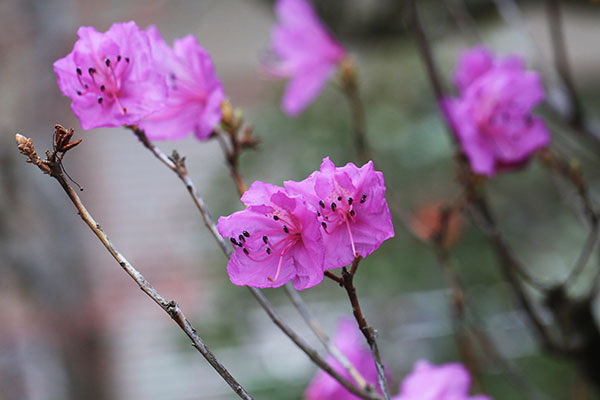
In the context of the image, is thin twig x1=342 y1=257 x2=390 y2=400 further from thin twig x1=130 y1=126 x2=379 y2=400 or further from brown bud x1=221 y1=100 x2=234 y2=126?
brown bud x1=221 y1=100 x2=234 y2=126

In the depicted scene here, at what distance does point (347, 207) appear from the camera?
1.32 ft

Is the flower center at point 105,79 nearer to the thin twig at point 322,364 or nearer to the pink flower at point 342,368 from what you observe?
the thin twig at point 322,364

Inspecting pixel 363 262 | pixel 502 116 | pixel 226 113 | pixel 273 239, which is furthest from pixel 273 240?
pixel 363 262

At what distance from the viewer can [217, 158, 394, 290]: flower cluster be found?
0.39 metres

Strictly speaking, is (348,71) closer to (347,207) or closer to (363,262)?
(347,207)

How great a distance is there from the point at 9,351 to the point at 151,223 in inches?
87.4

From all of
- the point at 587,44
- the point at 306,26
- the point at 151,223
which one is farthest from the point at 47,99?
the point at 587,44

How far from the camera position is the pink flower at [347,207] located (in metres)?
0.39

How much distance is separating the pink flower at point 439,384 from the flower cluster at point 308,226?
→ 0.16 meters

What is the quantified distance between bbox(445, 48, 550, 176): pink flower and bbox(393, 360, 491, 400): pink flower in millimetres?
203

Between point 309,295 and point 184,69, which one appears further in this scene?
point 309,295

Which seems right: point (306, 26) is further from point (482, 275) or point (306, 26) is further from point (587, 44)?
point (587, 44)

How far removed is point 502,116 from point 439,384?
0.27 metres

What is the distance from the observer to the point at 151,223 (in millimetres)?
3930
